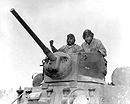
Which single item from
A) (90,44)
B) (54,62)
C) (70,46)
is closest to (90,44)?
(90,44)

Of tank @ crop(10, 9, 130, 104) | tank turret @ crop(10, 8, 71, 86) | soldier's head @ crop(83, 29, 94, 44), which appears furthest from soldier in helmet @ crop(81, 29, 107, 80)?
tank turret @ crop(10, 8, 71, 86)

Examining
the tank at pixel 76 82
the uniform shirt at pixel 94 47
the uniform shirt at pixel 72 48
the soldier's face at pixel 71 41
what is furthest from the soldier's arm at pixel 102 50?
the soldier's face at pixel 71 41

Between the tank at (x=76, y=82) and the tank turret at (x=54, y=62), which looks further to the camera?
the tank turret at (x=54, y=62)

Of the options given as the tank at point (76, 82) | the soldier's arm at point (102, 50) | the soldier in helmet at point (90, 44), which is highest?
the soldier in helmet at point (90, 44)

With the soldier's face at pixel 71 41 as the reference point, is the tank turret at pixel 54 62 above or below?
below

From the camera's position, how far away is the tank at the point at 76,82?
761 centimetres

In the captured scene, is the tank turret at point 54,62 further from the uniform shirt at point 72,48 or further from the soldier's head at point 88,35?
the soldier's head at point 88,35

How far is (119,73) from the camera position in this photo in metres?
8.35

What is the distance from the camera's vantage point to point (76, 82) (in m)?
7.95

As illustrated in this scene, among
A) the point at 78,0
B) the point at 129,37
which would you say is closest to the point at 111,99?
the point at 129,37

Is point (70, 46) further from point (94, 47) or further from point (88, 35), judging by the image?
point (94, 47)

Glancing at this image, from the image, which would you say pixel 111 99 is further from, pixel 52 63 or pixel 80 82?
pixel 52 63

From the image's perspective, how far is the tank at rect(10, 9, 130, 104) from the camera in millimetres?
7609

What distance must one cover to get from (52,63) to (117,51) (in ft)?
24.2
